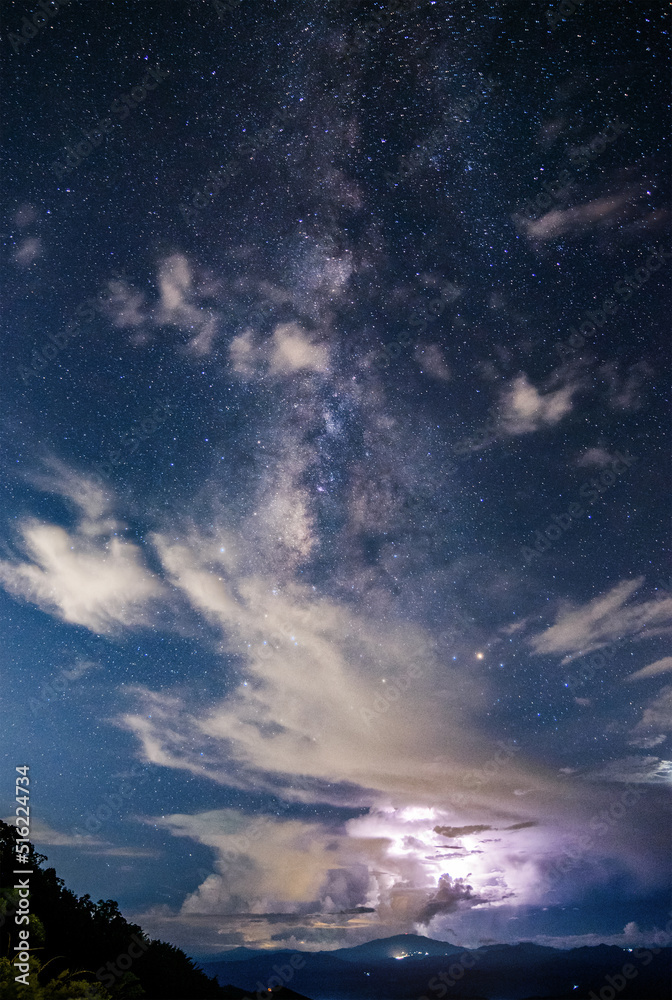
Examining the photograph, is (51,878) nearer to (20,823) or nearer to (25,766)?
(20,823)

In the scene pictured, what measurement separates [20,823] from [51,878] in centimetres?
1547

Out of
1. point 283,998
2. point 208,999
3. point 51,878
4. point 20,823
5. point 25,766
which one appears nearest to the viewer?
point 25,766

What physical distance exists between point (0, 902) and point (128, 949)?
1160 centimetres

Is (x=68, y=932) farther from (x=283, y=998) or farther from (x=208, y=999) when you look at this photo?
(x=283, y=998)

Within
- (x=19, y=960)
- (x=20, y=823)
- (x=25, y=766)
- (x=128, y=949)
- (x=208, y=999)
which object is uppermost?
(x=25, y=766)

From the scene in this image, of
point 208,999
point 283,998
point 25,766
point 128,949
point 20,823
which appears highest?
point 25,766

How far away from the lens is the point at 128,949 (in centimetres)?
1869

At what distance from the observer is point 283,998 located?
33594 mm

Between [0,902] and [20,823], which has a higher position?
[20,823]

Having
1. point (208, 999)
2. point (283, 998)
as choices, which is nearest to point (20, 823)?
point (208, 999)

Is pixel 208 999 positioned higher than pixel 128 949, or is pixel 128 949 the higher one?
pixel 128 949

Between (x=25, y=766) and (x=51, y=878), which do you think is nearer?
(x=25, y=766)

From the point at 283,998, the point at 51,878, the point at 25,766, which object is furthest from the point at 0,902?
the point at 283,998

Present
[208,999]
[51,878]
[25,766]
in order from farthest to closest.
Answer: [51,878] → [208,999] → [25,766]
